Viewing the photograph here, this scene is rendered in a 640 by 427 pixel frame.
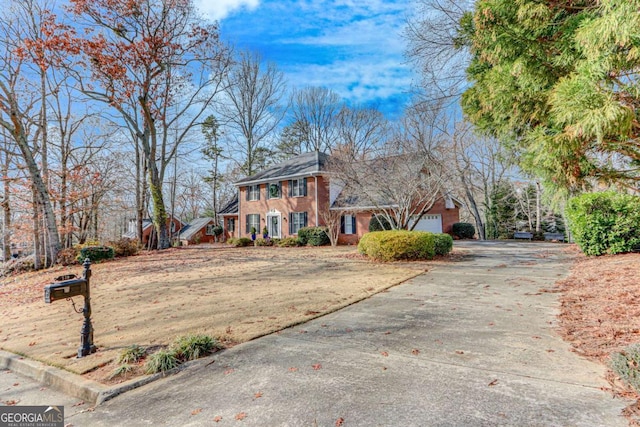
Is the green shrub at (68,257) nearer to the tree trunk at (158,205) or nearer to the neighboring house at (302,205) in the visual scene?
the tree trunk at (158,205)

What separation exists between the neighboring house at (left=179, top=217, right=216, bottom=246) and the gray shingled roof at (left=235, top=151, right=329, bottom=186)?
10427 mm

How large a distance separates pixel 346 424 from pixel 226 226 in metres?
28.9

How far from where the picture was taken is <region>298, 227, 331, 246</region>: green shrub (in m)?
19.7

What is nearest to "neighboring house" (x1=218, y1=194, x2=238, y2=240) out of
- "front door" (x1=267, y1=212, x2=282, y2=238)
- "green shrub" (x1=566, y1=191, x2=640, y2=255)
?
"front door" (x1=267, y1=212, x2=282, y2=238)

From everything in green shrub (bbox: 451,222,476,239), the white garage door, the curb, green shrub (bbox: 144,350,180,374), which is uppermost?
the white garage door

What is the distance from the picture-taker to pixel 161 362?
347 cm

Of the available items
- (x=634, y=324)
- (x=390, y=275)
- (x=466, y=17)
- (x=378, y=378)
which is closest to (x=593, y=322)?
(x=634, y=324)

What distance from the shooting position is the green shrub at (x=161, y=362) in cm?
341

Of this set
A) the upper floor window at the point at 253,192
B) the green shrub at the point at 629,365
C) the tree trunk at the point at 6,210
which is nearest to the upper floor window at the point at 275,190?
the upper floor window at the point at 253,192

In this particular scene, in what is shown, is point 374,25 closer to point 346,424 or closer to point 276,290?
point 276,290

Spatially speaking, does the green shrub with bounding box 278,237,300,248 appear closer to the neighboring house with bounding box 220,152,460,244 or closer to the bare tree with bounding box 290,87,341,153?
the neighboring house with bounding box 220,152,460,244

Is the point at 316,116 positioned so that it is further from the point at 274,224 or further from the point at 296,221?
the point at 296,221

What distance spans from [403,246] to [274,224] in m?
14.1

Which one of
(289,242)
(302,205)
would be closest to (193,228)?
(302,205)
